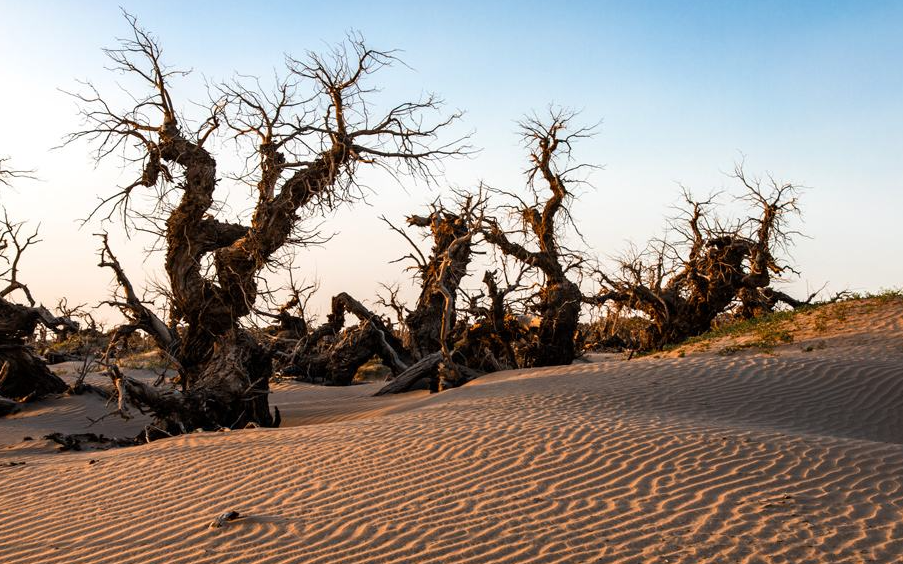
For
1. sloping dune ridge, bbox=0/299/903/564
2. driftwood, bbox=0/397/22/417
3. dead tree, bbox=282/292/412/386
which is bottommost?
sloping dune ridge, bbox=0/299/903/564

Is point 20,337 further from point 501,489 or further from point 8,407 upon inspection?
point 501,489

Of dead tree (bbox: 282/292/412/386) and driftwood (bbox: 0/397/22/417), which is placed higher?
dead tree (bbox: 282/292/412/386)

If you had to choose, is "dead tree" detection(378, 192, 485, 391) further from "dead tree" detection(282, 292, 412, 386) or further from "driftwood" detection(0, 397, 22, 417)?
"driftwood" detection(0, 397, 22, 417)

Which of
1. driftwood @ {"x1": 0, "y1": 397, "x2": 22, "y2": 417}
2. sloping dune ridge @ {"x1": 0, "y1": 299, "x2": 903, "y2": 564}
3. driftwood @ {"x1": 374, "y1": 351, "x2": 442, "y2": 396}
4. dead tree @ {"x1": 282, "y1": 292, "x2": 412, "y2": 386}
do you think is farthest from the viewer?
dead tree @ {"x1": 282, "y1": 292, "x2": 412, "y2": 386}

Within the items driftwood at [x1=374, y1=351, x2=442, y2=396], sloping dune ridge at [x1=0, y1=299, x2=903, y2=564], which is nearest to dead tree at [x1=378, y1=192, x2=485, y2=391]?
driftwood at [x1=374, y1=351, x2=442, y2=396]

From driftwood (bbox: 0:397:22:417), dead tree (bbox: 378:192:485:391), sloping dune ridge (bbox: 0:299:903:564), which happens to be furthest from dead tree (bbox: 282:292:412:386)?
sloping dune ridge (bbox: 0:299:903:564)

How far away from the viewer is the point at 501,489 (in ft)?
19.5

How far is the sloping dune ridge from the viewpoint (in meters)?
4.81

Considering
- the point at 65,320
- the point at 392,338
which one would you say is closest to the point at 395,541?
the point at 65,320

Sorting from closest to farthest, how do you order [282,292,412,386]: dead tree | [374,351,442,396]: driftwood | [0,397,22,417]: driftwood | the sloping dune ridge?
the sloping dune ridge, [0,397,22,417]: driftwood, [374,351,442,396]: driftwood, [282,292,412,386]: dead tree

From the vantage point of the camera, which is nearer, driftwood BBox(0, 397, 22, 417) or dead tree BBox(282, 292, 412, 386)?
driftwood BBox(0, 397, 22, 417)

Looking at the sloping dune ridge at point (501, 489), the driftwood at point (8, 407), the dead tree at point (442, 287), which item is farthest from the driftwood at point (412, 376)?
the driftwood at point (8, 407)

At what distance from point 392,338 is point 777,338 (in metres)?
8.97

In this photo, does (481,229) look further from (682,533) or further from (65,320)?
(682,533)
